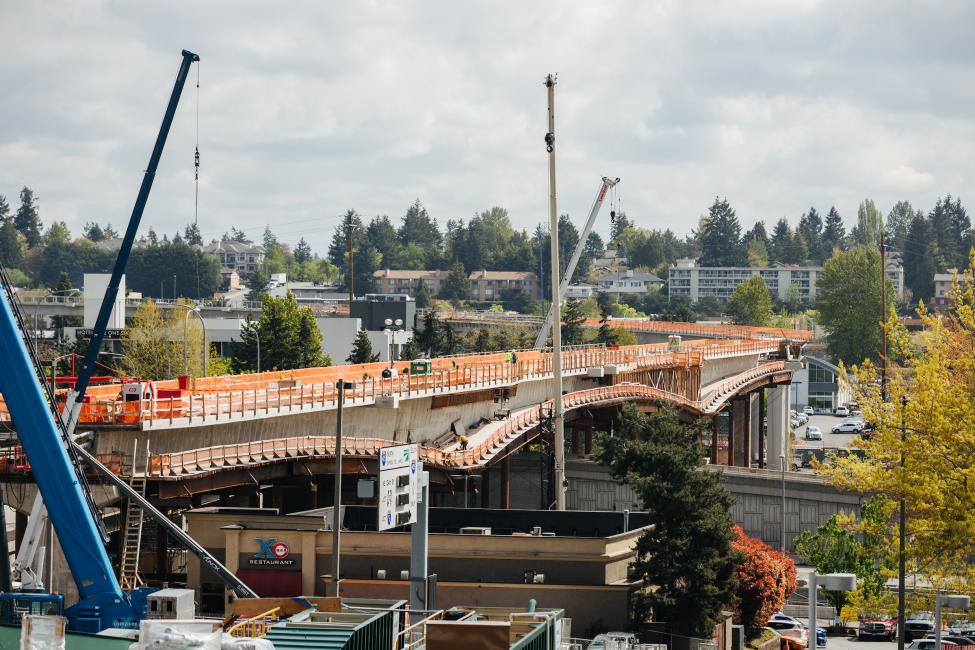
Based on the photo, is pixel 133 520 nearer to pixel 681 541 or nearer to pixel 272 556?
pixel 272 556

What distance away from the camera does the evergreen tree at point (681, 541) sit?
46.4 metres

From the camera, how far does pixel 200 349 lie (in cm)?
11188

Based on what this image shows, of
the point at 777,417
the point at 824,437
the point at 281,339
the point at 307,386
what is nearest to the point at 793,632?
the point at 307,386

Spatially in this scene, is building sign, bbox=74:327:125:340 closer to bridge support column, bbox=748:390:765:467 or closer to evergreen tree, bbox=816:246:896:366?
bridge support column, bbox=748:390:765:467

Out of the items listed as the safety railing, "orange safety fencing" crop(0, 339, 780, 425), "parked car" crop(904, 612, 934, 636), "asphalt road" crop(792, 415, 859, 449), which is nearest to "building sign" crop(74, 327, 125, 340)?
"orange safety fencing" crop(0, 339, 780, 425)

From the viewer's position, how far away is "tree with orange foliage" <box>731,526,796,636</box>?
51.8 meters

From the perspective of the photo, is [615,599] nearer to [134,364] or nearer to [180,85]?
[180,85]

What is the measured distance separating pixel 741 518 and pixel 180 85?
Answer: 51.5m

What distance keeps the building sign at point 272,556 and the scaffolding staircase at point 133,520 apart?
379 cm

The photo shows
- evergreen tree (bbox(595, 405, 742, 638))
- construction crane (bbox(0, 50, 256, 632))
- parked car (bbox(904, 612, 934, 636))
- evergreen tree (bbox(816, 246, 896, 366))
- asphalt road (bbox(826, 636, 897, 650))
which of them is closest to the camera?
construction crane (bbox(0, 50, 256, 632))

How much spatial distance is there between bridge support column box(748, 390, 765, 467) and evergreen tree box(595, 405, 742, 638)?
88.4 m

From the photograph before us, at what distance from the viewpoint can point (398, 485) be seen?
1185 inches

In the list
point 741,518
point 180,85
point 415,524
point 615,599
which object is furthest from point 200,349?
point 415,524

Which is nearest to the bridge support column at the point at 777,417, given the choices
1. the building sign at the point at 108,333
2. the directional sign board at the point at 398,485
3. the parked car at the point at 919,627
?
the building sign at the point at 108,333
